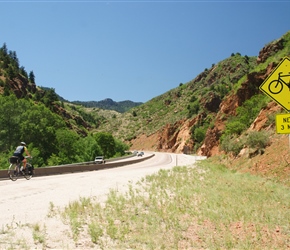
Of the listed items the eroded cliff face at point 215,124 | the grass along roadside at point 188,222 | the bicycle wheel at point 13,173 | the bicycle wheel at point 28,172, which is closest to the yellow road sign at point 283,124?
the grass along roadside at point 188,222

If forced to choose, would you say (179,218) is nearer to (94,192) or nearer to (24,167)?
(94,192)

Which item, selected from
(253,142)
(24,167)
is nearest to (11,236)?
(24,167)

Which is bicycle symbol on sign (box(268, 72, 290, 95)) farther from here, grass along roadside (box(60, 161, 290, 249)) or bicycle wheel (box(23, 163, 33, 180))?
bicycle wheel (box(23, 163, 33, 180))

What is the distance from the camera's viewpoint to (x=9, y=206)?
30.0 ft

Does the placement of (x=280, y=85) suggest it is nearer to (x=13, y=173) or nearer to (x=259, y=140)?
(x=259, y=140)

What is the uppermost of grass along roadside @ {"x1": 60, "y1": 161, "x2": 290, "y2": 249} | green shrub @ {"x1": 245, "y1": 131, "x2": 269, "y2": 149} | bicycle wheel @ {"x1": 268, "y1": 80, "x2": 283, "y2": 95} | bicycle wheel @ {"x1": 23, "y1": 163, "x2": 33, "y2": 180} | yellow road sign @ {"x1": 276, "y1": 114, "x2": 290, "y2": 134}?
bicycle wheel @ {"x1": 268, "y1": 80, "x2": 283, "y2": 95}

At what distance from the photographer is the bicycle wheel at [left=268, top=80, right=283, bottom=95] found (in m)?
8.30

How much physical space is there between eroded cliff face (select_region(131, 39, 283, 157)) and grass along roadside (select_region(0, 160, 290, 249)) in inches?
862

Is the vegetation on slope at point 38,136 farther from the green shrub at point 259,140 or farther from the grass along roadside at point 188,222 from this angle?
the grass along roadside at point 188,222

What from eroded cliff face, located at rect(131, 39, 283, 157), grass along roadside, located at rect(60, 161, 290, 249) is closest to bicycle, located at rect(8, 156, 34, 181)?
grass along roadside, located at rect(60, 161, 290, 249)

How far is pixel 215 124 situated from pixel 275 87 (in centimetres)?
6174

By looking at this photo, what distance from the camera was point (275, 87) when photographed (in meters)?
8.35

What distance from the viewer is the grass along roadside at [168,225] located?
20.5ft

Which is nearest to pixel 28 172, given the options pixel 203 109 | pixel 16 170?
pixel 16 170
